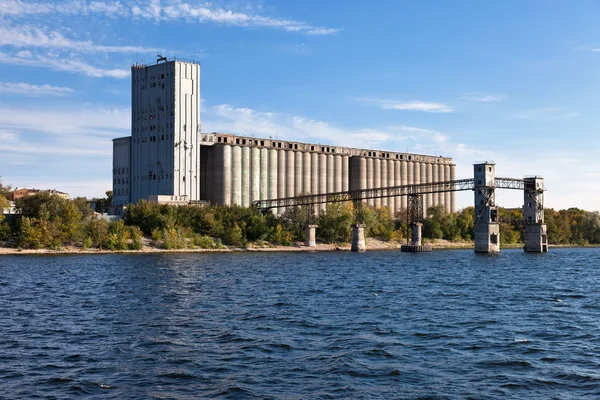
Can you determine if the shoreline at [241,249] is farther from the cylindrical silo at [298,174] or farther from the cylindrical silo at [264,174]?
the cylindrical silo at [298,174]

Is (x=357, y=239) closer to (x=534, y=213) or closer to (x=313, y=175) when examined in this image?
(x=534, y=213)

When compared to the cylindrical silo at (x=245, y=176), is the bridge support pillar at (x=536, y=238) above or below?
below

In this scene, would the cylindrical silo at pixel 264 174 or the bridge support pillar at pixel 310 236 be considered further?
the cylindrical silo at pixel 264 174

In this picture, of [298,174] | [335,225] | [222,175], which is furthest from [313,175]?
[222,175]

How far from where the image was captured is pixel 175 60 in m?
160

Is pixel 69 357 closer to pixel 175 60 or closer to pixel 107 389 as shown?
pixel 107 389

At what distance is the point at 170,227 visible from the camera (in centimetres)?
14050

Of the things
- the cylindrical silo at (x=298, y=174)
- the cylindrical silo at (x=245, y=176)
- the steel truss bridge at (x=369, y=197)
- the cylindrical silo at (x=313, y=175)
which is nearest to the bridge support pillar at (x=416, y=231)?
the steel truss bridge at (x=369, y=197)

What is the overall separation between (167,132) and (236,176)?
75.1ft

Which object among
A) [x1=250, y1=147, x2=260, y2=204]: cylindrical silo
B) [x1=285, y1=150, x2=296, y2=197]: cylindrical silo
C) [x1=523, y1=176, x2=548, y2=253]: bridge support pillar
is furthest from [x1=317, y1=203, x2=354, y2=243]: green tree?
[x1=523, y1=176, x2=548, y2=253]: bridge support pillar

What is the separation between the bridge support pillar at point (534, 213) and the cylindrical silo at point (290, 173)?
226 ft

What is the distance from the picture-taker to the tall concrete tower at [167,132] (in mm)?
157750

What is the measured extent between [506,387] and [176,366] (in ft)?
41.9

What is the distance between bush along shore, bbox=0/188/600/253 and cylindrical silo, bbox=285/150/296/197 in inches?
673
